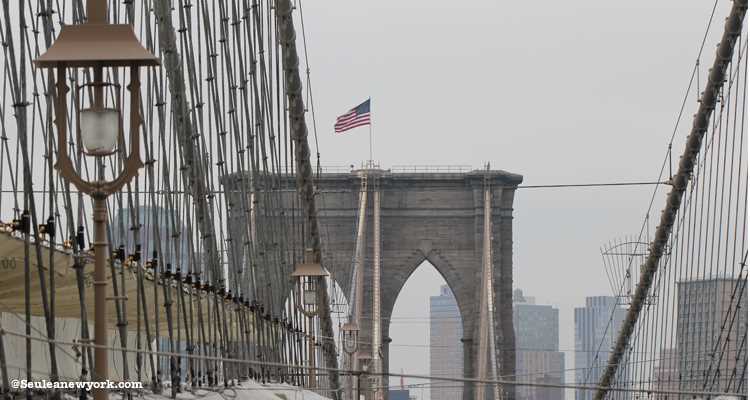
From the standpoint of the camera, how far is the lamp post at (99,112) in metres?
8.12

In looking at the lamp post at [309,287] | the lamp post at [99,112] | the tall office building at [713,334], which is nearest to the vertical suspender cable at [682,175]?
the tall office building at [713,334]

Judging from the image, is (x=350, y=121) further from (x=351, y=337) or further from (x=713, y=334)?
(x=713, y=334)

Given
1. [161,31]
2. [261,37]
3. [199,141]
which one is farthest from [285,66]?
[161,31]

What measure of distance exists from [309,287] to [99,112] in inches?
903

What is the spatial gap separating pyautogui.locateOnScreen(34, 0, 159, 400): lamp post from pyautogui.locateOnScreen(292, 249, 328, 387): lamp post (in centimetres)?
1447

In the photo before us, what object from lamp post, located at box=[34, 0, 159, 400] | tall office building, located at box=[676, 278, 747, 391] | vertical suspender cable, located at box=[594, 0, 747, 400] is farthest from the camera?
vertical suspender cable, located at box=[594, 0, 747, 400]

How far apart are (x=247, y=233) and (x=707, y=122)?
6.68 m

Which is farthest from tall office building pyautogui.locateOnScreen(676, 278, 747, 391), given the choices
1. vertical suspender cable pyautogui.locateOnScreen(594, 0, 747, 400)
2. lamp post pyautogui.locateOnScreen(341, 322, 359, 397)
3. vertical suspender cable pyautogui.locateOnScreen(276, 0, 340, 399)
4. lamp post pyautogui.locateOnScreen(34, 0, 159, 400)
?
lamp post pyautogui.locateOnScreen(34, 0, 159, 400)

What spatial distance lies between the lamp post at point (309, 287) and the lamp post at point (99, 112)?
14470 millimetres

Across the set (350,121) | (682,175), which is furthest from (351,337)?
(682,175)

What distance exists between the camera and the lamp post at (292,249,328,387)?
25406 millimetres

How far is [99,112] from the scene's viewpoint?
8.12 metres

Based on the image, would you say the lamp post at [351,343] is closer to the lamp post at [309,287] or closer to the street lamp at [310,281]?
the lamp post at [309,287]

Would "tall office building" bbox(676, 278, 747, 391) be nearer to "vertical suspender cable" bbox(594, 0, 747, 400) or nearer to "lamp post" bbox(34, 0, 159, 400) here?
"vertical suspender cable" bbox(594, 0, 747, 400)
